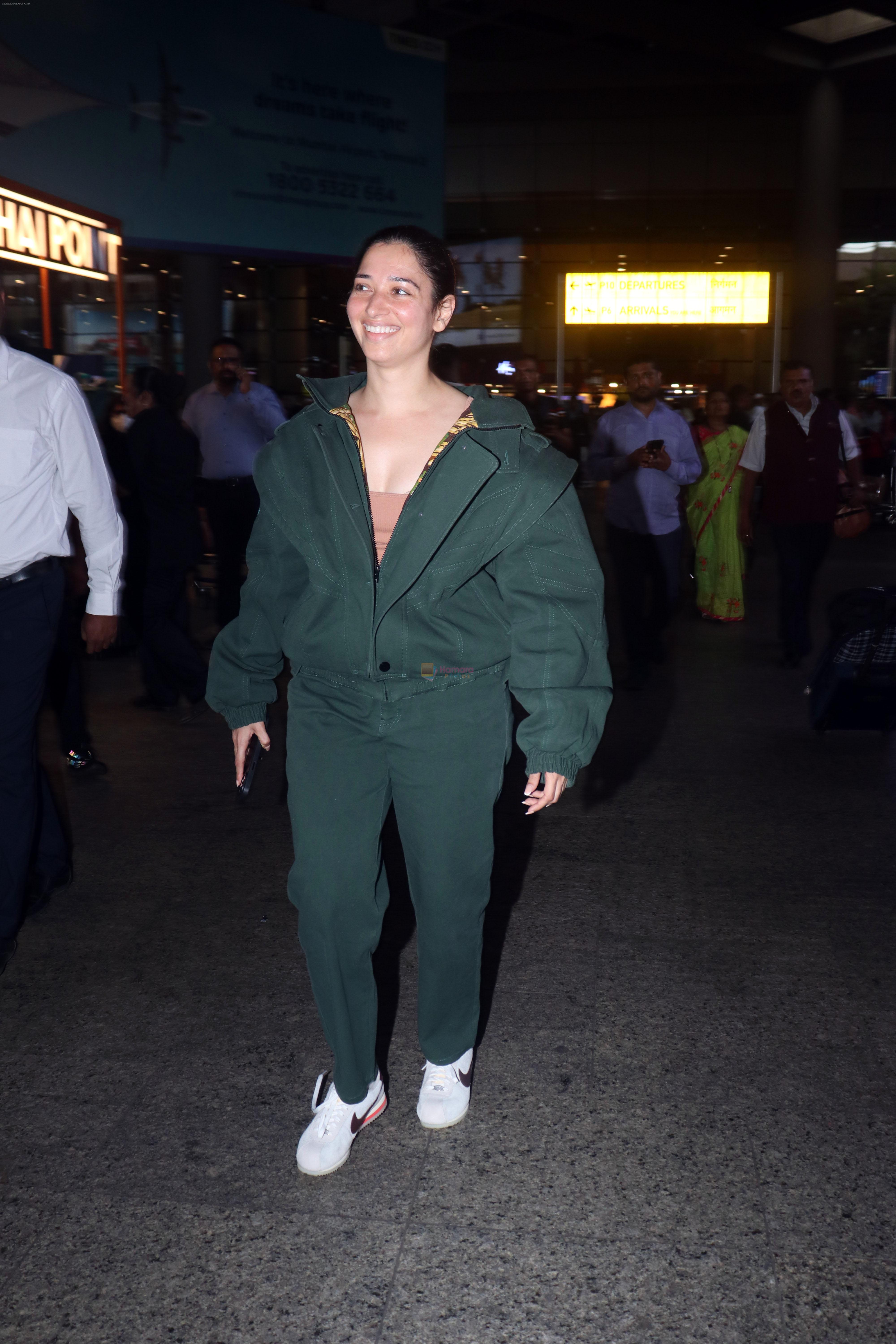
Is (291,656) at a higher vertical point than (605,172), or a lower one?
lower

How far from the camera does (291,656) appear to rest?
2.54 metres

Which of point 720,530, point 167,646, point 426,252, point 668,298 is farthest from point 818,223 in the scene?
point 426,252

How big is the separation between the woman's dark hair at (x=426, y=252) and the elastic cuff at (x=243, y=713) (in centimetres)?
93

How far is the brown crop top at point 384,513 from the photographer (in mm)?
2438

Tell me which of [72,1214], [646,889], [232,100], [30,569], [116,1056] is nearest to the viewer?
[72,1214]

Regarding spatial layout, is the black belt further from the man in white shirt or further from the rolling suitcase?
the rolling suitcase

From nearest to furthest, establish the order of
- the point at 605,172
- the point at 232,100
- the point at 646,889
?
1. the point at 646,889
2. the point at 232,100
3. the point at 605,172

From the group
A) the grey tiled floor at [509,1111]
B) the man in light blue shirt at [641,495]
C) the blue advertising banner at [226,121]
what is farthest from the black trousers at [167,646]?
the blue advertising banner at [226,121]

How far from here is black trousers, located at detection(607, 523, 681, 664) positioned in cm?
747

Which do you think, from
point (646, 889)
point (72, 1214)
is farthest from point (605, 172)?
point (72, 1214)

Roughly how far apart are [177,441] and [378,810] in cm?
472

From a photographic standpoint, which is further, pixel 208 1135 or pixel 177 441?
pixel 177 441

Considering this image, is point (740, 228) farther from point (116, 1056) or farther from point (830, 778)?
point (116, 1056)

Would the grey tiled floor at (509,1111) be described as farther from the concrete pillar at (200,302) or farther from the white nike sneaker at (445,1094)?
the concrete pillar at (200,302)
